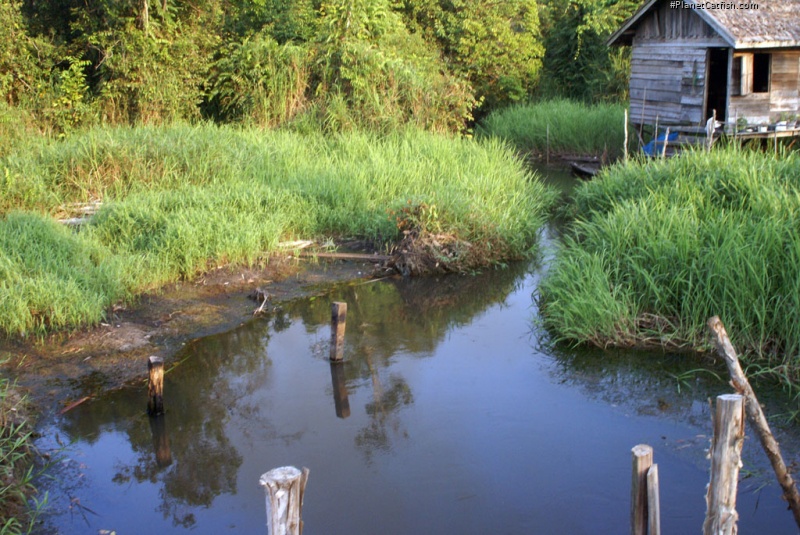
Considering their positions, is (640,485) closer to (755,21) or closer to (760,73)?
(755,21)

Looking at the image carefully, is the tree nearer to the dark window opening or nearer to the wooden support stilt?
the dark window opening

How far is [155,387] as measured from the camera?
19.1 feet

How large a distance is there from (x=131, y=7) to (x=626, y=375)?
10739 mm

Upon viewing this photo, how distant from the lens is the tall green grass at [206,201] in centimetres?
771

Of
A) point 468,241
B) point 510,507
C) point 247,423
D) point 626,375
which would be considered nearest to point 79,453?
point 247,423

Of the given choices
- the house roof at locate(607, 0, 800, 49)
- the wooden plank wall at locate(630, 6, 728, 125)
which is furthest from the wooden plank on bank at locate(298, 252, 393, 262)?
the house roof at locate(607, 0, 800, 49)

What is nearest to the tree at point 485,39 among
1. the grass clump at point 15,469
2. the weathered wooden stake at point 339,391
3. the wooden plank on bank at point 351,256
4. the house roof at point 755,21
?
the house roof at point 755,21

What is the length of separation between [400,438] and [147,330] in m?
2.88

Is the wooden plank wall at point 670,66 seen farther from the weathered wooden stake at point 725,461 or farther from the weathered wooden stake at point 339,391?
the weathered wooden stake at point 725,461

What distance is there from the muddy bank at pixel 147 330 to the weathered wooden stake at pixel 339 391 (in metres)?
1.35

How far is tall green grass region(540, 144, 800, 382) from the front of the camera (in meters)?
6.52

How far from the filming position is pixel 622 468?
17.4 feet

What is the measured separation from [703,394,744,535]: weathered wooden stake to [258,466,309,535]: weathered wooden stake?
1722 mm

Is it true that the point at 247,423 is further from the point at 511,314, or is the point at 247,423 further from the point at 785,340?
the point at 785,340
